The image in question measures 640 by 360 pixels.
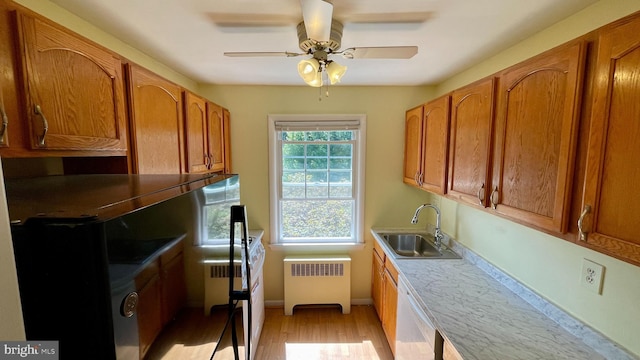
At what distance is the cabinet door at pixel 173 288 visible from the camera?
600 millimetres

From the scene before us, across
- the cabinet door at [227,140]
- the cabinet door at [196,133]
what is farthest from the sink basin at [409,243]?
the cabinet door at [196,133]

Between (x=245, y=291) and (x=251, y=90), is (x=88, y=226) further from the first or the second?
(x=251, y=90)

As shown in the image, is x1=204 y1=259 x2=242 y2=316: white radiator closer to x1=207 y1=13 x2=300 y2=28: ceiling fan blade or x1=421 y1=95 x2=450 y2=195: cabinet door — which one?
x1=207 y1=13 x2=300 y2=28: ceiling fan blade

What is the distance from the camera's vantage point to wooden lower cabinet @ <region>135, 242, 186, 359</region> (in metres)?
0.51

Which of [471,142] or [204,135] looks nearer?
[471,142]

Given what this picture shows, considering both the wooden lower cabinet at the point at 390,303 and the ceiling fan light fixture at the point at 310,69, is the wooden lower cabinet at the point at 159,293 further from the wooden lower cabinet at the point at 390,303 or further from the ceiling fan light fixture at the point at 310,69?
the wooden lower cabinet at the point at 390,303

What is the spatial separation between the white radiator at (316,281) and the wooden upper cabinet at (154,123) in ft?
5.28

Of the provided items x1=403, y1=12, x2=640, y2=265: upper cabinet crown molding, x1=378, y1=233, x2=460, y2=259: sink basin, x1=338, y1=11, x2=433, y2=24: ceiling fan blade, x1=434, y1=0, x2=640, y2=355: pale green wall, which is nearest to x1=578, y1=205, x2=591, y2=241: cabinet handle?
x1=403, y1=12, x2=640, y2=265: upper cabinet crown molding

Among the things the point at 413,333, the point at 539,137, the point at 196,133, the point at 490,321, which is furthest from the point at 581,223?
the point at 196,133

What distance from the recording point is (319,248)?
111 inches

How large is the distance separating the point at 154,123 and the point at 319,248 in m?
2.00

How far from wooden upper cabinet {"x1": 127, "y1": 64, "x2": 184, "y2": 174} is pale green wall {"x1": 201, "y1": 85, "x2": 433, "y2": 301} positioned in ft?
3.34

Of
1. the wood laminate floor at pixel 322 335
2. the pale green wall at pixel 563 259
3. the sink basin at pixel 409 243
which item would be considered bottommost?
the wood laminate floor at pixel 322 335

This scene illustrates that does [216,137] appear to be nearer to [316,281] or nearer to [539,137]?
[316,281]
